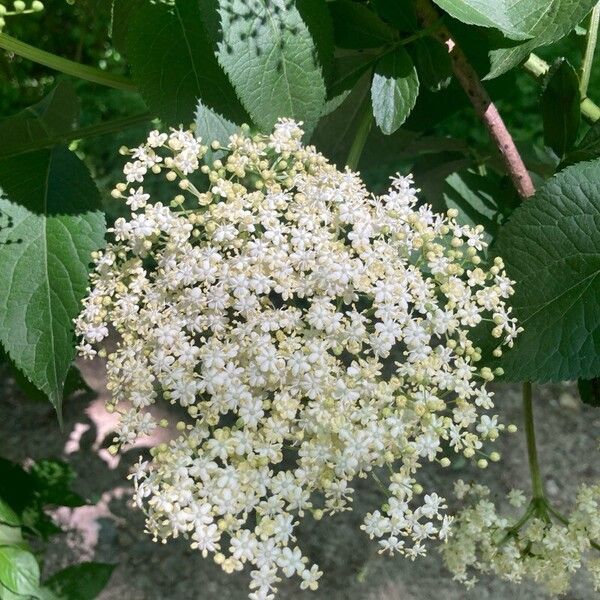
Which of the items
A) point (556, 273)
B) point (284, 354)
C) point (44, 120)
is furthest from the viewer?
point (44, 120)

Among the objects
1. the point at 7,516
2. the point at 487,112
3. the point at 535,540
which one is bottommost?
the point at 7,516

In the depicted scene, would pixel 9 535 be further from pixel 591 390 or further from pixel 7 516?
pixel 591 390

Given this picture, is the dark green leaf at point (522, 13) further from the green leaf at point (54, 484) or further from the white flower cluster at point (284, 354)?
the green leaf at point (54, 484)

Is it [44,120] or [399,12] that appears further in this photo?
[44,120]

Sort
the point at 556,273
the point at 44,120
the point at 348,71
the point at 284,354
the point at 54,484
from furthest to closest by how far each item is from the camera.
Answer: the point at 54,484 → the point at 44,120 → the point at 348,71 → the point at 556,273 → the point at 284,354

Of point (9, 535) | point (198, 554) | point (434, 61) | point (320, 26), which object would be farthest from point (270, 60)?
point (198, 554)

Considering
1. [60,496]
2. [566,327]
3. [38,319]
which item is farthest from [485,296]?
[60,496]

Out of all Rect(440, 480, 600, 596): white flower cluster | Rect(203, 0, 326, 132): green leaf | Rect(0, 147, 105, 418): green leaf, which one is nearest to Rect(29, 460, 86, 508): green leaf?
Rect(0, 147, 105, 418): green leaf
